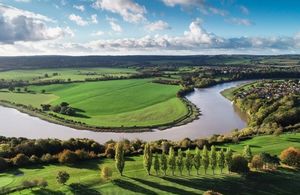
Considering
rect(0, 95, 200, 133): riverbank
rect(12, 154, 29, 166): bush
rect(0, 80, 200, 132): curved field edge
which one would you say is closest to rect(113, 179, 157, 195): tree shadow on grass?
rect(12, 154, 29, 166): bush

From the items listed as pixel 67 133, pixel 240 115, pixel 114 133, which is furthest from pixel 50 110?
pixel 240 115

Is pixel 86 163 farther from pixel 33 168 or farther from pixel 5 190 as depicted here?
pixel 5 190

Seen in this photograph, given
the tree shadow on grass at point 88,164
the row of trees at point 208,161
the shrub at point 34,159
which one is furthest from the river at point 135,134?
the row of trees at point 208,161

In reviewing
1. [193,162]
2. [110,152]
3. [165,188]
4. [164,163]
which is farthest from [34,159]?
[193,162]

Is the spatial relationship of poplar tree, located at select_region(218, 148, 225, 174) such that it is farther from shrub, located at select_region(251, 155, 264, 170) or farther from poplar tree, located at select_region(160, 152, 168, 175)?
poplar tree, located at select_region(160, 152, 168, 175)

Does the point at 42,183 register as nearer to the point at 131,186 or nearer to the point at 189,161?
the point at 131,186

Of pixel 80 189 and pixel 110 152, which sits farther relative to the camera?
pixel 110 152

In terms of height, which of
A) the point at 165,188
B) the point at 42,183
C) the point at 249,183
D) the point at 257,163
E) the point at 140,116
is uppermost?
the point at 140,116
